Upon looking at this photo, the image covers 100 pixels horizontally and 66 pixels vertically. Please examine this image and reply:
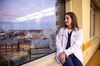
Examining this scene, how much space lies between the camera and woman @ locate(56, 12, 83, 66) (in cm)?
282

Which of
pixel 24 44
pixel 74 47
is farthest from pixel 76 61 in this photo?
pixel 24 44

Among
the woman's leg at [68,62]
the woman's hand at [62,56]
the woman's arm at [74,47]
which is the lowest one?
the woman's leg at [68,62]

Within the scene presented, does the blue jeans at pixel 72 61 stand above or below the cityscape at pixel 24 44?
below

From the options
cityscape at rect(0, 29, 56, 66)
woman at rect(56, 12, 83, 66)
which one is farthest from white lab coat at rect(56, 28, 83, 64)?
cityscape at rect(0, 29, 56, 66)

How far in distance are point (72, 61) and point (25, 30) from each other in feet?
2.91

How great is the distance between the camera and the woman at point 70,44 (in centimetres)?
282

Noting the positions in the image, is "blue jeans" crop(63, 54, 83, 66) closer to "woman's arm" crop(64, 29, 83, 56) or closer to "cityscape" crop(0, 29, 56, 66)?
"woman's arm" crop(64, 29, 83, 56)

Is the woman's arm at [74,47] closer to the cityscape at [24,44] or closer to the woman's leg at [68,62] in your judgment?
the woman's leg at [68,62]

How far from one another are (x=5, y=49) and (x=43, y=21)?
1249 millimetres

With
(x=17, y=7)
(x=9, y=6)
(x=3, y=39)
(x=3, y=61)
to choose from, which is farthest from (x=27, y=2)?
(x=3, y=61)

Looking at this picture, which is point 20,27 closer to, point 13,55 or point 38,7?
point 13,55

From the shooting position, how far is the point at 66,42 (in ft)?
9.53

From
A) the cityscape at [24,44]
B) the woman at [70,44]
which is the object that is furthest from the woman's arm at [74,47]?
the cityscape at [24,44]

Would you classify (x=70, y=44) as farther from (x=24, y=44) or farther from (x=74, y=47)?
(x=24, y=44)
